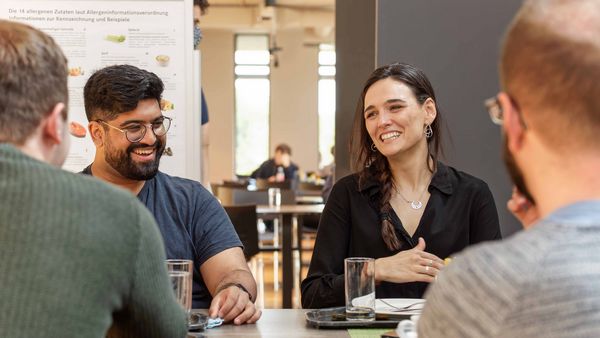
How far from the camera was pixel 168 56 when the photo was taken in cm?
349

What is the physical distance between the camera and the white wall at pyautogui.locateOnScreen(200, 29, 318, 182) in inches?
631

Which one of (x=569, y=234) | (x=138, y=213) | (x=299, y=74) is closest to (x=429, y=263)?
(x=138, y=213)

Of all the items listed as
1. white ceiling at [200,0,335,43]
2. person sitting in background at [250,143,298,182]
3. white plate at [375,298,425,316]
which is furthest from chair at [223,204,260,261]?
white ceiling at [200,0,335,43]

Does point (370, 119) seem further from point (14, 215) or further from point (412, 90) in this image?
point (14, 215)

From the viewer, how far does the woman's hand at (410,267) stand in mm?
2463

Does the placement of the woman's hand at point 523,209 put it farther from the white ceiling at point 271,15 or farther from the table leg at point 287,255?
the white ceiling at point 271,15

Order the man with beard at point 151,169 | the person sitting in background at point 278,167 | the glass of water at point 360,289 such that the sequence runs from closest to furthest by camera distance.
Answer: the glass of water at point 360,289
the man with beard at point 151,169
the person sitting in background at point 278,167

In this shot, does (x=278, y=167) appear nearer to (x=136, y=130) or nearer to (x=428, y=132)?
(x=428, y=132)

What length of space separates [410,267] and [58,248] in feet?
4.47

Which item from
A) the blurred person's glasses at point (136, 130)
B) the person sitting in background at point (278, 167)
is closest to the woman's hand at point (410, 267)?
the blurred person's glasses at point (136, 130)

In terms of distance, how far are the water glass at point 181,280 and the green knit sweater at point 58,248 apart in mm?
575

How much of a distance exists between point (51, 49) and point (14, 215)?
0.28m

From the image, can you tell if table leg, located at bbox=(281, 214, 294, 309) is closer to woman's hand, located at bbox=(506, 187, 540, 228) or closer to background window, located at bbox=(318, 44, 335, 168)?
woman's hand, located at bbox=(506, 187, 540, 228)

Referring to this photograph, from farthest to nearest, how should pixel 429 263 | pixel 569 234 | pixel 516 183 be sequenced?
pixel 429 263, pixel 516 183, pixel 569 234
